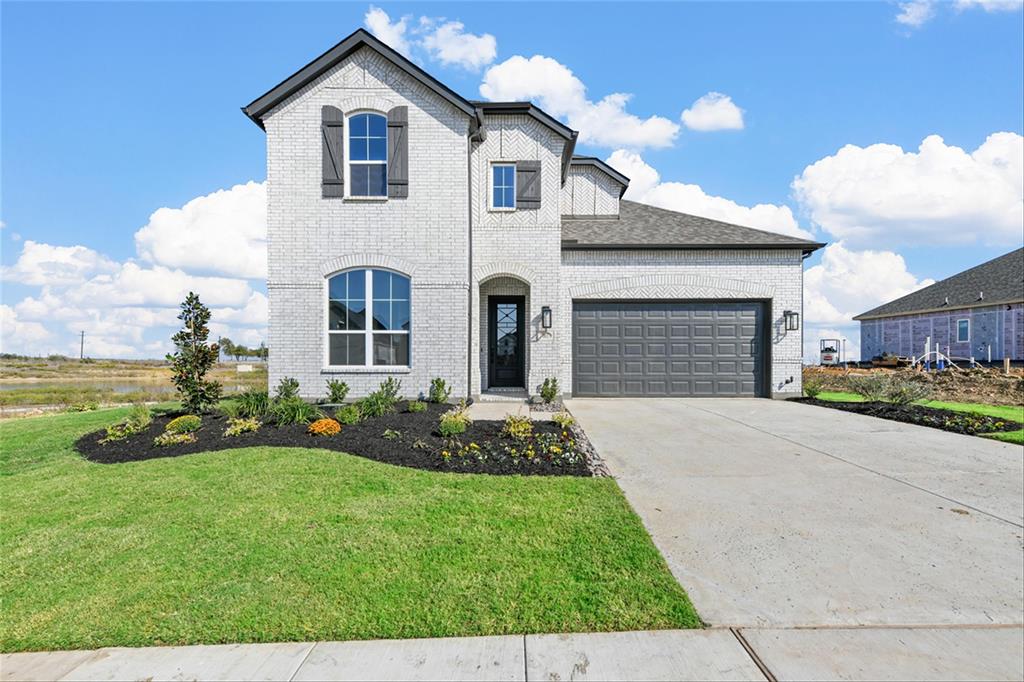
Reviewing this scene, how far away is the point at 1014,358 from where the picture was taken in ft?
76.1

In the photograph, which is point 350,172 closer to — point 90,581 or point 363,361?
point 363,361

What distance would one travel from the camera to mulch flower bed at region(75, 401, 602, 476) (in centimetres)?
582

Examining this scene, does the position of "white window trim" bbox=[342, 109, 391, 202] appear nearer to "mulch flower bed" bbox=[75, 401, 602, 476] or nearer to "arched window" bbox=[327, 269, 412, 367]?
"arched window" bbox=[327, 269, 412, 367]

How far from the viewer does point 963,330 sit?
26.3 m

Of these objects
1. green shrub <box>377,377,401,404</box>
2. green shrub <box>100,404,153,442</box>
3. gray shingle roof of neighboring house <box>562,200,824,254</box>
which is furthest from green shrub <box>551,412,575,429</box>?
green shrub <box>100,404,153,442</box>

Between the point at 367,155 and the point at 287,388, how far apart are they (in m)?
5.23

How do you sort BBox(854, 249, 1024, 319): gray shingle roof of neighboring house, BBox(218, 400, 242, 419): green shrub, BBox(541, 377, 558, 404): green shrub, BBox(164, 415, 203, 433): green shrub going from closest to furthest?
BBox(164, 415, 203, 433): green shrub
BBox(218, 400, 242, 419): green shrub
BBox(541, 377, 558, 404): green shrub
BBox(854, 249, 1024, 319): gray shingle roof of neighboring house

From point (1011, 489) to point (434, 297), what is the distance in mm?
9165

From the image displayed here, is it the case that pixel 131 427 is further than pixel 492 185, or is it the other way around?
pixel 492 185

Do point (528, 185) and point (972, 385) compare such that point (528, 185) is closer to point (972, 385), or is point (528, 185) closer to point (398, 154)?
point (398, 154)

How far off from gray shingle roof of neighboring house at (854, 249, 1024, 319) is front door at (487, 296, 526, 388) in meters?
24.4

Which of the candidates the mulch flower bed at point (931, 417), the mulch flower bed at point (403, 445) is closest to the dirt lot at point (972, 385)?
the mulch flower bed at point (931, 417)

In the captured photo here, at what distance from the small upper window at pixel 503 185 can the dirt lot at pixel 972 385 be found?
11.6 metres

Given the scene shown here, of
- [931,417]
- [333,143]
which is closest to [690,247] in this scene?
[931,417]
